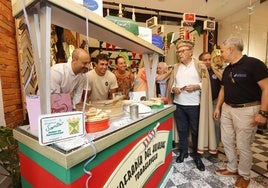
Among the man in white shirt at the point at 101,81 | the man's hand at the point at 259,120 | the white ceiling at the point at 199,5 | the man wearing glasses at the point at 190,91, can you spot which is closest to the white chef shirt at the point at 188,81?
the man wearing glasses at the point at 190,91

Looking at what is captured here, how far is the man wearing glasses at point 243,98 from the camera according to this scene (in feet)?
5.96

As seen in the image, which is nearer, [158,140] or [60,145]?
[60,145]

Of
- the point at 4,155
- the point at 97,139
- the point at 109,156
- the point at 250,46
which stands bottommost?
the point at 4,155

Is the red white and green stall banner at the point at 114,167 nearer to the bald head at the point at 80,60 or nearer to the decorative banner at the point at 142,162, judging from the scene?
the decorative banner at the point at 142,162

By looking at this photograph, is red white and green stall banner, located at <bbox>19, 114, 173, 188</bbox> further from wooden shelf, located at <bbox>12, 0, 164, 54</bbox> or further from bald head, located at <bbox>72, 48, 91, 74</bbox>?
bald head, located at <bbox>72, 48, 91, 74</bbox>

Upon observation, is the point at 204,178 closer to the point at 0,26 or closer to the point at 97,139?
the point at 97,139

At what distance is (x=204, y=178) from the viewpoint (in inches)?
85.0

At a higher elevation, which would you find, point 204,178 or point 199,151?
point 199,151

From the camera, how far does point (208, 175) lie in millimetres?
2227

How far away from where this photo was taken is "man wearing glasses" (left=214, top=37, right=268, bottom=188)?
1.82 meters

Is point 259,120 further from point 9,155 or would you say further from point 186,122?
point 9,155

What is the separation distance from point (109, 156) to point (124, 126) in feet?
0.63

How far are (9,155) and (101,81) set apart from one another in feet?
5.22

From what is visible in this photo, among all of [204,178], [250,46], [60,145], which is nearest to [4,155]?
[60,145]
